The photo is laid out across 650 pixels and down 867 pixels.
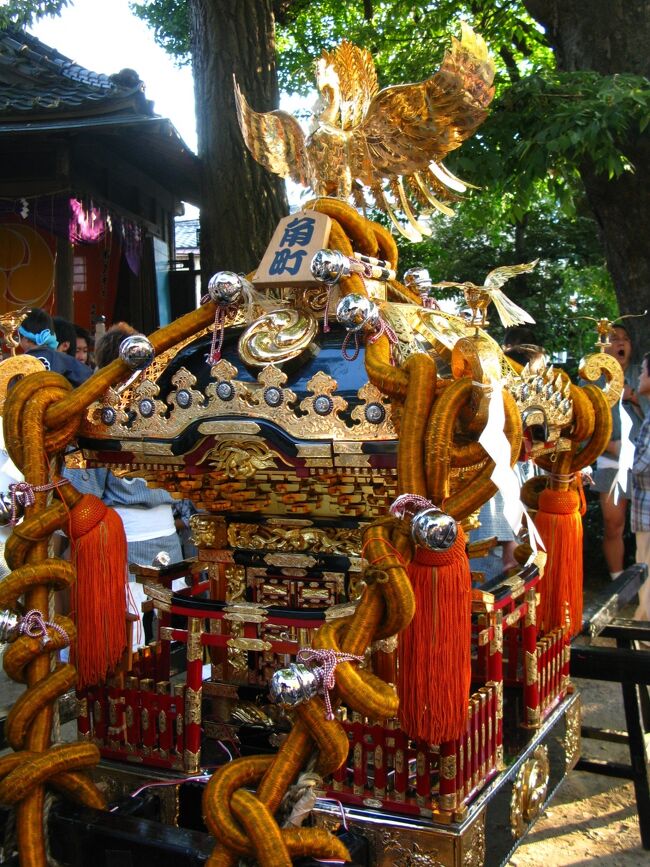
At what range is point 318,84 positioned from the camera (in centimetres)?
241

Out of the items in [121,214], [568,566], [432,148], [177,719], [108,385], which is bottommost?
[177,719]

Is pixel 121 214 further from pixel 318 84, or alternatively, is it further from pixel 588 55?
pixel 318 84

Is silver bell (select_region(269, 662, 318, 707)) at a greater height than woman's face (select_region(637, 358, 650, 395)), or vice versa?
woman's face (select_region(637, 358, 650, 395))

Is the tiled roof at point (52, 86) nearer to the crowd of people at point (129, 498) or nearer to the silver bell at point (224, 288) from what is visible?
the crowd of people at point (129, 498)

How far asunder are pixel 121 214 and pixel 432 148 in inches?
192

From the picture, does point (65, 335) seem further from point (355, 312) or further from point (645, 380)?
point (355, 312)

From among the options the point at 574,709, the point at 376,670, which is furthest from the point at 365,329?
the point at 574,709

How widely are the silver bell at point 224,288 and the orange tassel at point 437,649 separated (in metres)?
0.83

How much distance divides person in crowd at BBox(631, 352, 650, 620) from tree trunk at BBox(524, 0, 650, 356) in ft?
5.20

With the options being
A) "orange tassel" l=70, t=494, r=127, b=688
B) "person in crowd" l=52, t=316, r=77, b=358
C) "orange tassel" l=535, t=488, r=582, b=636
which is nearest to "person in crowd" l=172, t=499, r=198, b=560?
"person in crowd" l=52, t=316, r=77, b=358

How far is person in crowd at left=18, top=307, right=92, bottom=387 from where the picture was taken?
4055 millimetres

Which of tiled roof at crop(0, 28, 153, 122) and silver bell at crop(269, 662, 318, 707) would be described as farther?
tiled roof at crop(0, 28, 153, 122)

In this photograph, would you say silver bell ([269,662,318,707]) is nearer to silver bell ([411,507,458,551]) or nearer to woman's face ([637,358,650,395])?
silver bell ([411,507,458,551])

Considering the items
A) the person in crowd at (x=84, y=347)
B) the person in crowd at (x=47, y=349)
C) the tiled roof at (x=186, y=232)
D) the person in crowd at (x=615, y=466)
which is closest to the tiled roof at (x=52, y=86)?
the person in crowd at (x=84, y=347)
